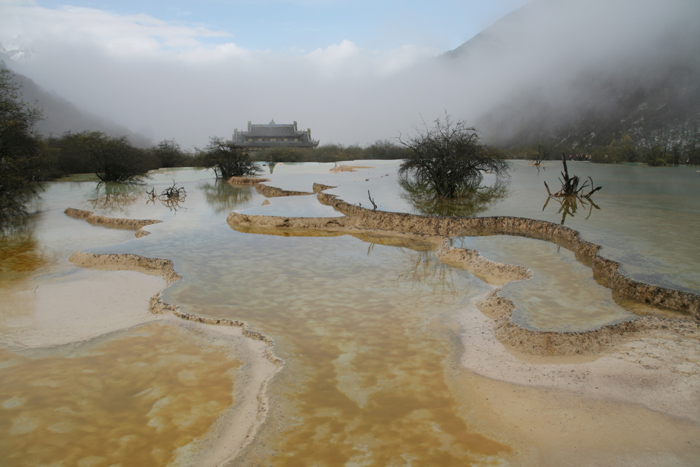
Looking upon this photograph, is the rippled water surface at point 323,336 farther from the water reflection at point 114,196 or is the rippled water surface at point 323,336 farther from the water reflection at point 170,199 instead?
the water reflection at point 170,199

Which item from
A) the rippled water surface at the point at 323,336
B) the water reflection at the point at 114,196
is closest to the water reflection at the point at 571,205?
the rippled water surface at the point at 323,336

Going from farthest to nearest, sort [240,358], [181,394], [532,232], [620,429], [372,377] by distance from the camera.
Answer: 1. [532,232]
2. [240,358]
3. [372,377]
4. [181,394]
5. [620,429]

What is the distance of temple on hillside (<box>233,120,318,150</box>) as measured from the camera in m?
51.7

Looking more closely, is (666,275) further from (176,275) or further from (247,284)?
(176,275)

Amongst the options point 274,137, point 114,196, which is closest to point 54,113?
point 274,137

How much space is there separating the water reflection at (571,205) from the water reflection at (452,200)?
1483 millimetres

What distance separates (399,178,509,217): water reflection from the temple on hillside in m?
38.0

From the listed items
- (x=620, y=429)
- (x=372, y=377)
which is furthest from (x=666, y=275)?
(x=372, y=377)

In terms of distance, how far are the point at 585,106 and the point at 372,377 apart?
72087mm

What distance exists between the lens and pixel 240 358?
373 centimetres

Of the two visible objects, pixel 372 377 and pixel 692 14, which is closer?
pixel 372 377

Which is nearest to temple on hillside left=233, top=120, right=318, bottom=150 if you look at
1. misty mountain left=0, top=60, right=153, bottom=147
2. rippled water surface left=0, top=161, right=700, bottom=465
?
misty mountain left=0, top=60, right=153, bottom=147

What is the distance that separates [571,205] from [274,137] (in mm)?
46868

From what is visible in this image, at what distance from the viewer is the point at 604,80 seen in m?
67.2
